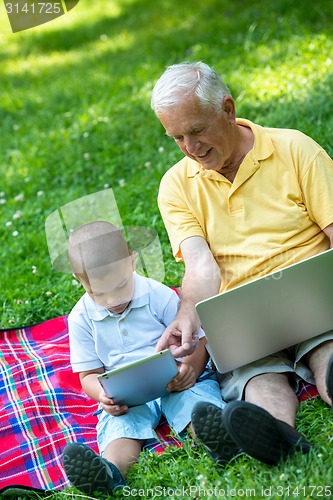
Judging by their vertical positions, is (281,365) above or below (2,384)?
above

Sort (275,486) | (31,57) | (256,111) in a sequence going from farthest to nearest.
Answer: (31,57) → (256,111) → (275,486)

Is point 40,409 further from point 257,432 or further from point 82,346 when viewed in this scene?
point 257,432

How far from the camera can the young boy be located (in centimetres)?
309

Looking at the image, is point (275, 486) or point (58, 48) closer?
point (275, 486)

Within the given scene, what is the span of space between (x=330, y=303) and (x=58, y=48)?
820 cm

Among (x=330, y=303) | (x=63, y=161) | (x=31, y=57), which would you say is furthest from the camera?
(x=31, y=57)

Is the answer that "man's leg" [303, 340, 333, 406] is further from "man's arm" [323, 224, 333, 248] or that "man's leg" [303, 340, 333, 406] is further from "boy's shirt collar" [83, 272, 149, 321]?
"boy's shirt collar" [83, 272, 149, 321]

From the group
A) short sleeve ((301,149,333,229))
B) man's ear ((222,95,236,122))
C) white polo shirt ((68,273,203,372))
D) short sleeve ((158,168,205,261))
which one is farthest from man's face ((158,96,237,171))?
white polo shirt ((68,273,203,372))

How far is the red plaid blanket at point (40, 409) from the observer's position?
10.8 feet

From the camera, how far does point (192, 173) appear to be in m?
3.36

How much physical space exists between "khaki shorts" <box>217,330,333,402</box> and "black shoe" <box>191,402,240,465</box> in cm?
35

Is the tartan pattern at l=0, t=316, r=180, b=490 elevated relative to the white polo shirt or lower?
lower

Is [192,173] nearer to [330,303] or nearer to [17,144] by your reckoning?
[330,303]

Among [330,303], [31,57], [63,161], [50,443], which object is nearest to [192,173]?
[330,303]
